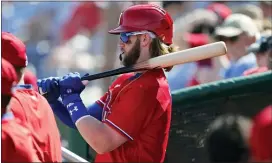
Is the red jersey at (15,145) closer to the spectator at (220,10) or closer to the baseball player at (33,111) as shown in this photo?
the baseball player at (33,111)

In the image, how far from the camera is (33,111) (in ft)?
15.7

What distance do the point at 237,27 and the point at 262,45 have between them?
83 cm

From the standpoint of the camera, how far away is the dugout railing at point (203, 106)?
5.82 meters

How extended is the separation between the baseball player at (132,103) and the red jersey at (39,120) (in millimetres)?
127

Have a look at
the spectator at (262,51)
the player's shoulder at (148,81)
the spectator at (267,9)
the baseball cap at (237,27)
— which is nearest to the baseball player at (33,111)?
the player's shoulder at (148,81)

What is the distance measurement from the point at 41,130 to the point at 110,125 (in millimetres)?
355

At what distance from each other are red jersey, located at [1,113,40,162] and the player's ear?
3.11 ft

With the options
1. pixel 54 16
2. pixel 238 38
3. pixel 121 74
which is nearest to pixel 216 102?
pixel 121 74

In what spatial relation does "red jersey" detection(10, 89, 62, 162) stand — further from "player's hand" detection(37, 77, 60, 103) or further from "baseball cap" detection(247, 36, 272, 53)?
"baseball cap" detection(247, 36, 272, 53)

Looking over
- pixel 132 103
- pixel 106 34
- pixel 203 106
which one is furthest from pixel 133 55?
pixel 106 34

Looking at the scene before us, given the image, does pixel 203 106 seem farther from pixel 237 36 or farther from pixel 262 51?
pixel 237 36

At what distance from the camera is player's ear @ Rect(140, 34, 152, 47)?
498 centimetres

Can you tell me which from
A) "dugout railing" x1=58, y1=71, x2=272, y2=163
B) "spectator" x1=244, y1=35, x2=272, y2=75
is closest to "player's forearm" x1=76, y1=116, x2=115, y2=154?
"dugout railing" x1=58, y1=71, x2=272, y2=163

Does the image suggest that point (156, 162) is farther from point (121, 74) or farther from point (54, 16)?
point (54, 16)
